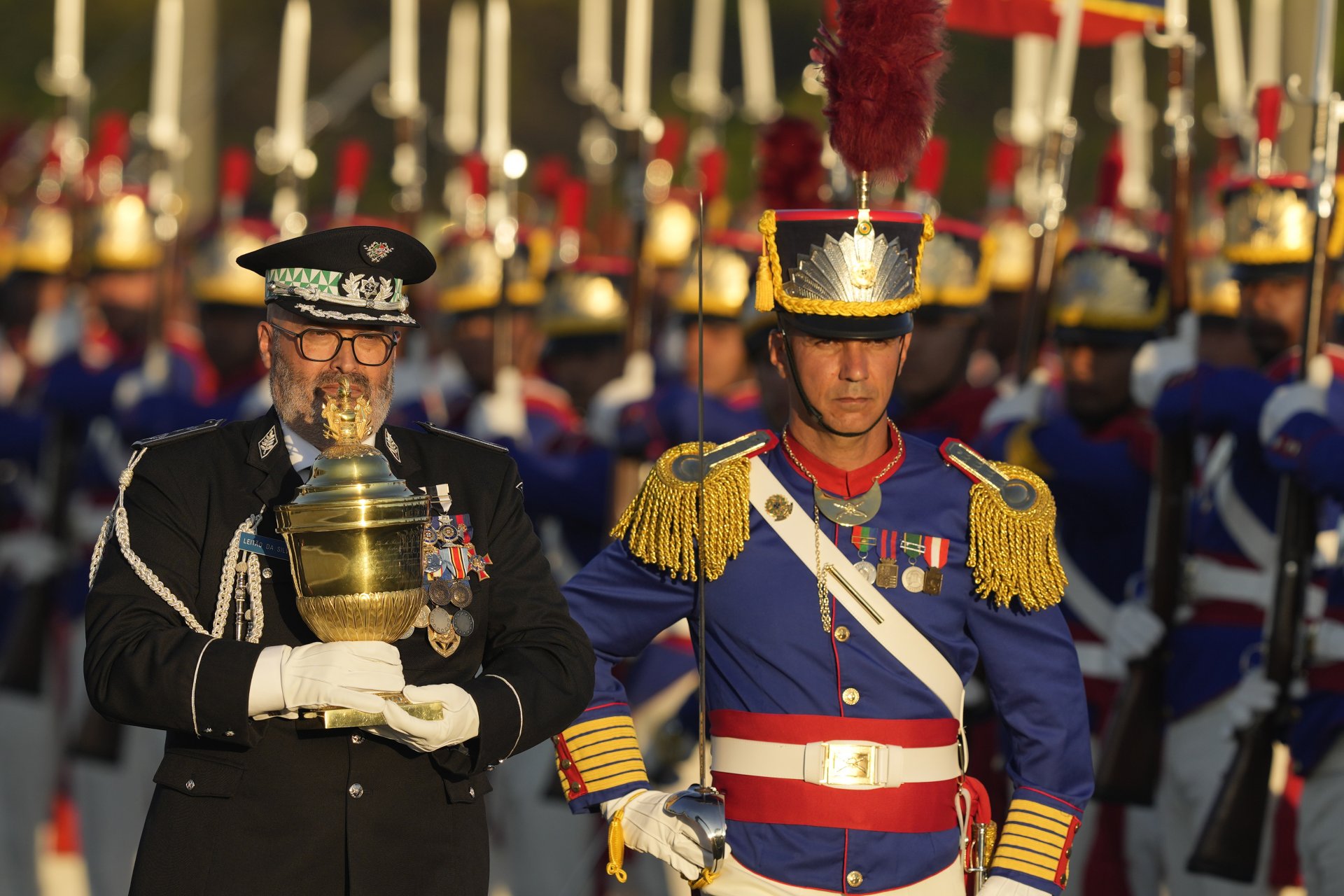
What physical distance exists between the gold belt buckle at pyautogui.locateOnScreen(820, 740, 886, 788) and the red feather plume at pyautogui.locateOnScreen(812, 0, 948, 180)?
1172 millimetres

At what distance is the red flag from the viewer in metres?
8.67

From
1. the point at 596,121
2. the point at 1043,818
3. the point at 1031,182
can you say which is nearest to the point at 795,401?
the point at 1043,818

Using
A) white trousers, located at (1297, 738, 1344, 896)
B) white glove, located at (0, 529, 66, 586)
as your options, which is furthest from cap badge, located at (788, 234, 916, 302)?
white glove, located at (0, 529, 66, 586)

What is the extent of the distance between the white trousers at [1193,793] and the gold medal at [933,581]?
3096 millimetres

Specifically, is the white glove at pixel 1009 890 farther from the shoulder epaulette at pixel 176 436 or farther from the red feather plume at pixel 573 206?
the red feather plume at pixel 573 206

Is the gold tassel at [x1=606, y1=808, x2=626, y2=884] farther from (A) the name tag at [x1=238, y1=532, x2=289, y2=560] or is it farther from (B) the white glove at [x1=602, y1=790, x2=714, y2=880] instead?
(A) the name tag at [x1=238, y1=532, x2=289, y2=560]

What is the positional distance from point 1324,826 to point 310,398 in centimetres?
411

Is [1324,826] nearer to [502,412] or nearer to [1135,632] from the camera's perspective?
[1135,632]

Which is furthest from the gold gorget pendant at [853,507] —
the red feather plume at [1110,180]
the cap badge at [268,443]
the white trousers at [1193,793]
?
the red feather plume at [1110,180]

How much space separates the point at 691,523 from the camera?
15.6 ft

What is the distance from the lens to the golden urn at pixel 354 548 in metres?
3.86

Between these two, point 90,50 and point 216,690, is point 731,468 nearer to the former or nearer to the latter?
point 216,690

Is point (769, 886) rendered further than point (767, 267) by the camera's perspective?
No

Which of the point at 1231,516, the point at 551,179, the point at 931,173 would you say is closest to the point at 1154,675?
the point at 1231,516
